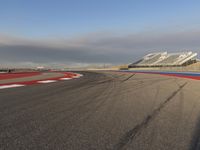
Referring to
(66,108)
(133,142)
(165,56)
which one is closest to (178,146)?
(133,142)

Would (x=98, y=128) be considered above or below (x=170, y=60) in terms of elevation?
below

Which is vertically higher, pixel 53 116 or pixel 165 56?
pixel 165 56

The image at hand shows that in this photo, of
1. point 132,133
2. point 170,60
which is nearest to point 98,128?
point 132,133

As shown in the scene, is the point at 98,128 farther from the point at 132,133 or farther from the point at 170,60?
the point at 170,60

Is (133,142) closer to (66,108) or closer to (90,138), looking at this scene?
(90,138)

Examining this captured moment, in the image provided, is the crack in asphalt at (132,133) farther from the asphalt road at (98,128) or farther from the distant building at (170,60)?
the distant building at (170,60)

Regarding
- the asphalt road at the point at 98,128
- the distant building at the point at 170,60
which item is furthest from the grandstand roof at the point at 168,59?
the asphalt road at the point at 98,128

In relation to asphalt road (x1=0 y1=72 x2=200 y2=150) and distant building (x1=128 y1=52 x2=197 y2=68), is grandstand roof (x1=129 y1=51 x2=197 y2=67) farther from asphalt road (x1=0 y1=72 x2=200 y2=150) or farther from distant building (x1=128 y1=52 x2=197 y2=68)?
asphalt road (x1=0 y1=72 x2=200 y2=150)

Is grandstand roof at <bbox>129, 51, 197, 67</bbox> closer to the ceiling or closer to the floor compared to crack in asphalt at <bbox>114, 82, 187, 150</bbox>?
closer to the ceiling

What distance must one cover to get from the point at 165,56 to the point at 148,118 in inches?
4010

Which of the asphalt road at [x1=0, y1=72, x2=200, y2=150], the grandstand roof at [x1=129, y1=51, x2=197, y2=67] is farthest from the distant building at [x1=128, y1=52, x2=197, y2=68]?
the asphalt road at [x1=0, y1=72, x2=200, y2=150]

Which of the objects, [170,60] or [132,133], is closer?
[132,133]

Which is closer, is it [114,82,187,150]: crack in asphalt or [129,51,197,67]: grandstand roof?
[114,82,187,150]: crack in asphalt

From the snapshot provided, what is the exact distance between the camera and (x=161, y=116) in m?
4.69
